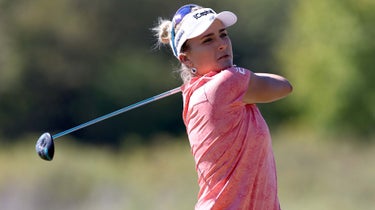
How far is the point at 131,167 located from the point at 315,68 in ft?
35.7

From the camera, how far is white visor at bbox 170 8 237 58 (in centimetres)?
535

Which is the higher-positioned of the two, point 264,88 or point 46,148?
point 264,88

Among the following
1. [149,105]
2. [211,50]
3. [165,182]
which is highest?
[211,50]

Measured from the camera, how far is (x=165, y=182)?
54.5ft

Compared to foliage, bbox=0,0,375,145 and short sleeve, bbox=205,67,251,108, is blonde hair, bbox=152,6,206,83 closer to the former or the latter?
short sleeve, bbox=205,67,251,108

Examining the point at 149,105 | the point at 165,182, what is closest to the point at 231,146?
the point at 165,182

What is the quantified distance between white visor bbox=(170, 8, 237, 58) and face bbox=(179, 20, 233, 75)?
24 millimetres

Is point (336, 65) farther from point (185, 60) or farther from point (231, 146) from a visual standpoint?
point (231, 146)

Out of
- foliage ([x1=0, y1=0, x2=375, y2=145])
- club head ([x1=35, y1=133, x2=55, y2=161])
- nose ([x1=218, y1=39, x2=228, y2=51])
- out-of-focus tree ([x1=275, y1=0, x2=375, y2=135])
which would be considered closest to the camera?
nose ([x1=218, y1=39, x2=228, y2=51])

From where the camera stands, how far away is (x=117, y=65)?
149ft

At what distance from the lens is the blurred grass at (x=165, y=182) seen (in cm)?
1332

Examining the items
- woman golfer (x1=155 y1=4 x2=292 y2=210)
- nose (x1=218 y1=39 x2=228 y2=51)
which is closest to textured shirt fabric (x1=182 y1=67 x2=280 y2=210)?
woman golfer (x1=155 y1=4 x2=292 y2=210)

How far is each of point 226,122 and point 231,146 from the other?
4.2 inches

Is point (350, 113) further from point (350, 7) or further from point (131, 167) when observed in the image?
point (131, 167)
